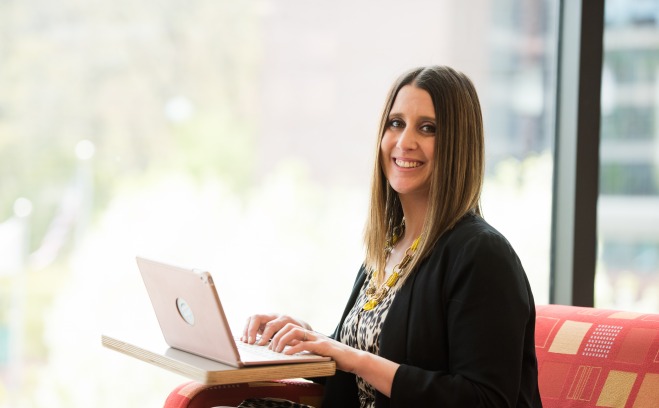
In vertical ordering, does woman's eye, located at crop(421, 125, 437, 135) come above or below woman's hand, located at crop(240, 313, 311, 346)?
above

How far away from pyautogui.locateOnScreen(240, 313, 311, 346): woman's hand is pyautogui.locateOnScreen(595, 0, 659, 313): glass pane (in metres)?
1.69

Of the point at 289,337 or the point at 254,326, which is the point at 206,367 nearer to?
the point at 289,337

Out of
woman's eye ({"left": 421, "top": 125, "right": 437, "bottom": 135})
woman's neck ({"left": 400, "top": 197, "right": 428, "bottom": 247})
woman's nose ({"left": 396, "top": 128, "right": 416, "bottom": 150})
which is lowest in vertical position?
woman's neck ({"left": 400, "top": 197, "right": 428, "bottom": 247})

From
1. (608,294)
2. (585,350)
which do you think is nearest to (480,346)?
(585,350)

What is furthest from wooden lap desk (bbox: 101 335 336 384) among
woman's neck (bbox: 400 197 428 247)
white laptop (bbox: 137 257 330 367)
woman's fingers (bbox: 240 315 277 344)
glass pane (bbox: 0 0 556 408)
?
glass pane (bbox: 0 0 556 408)

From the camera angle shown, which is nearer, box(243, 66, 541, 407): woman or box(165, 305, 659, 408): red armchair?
box(243, 66, 541, 407): woman

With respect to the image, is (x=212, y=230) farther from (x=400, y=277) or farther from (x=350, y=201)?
(x=400, y=277)

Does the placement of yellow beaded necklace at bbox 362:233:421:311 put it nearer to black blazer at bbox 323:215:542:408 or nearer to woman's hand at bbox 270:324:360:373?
black blazer at bbox 323:215:542:408

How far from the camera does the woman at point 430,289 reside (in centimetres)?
156

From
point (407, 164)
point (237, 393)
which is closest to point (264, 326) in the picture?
point (237, 393)

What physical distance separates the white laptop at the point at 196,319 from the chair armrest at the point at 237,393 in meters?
0.20

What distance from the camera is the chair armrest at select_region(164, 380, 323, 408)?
72.5 inches

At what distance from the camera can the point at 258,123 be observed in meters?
3.10

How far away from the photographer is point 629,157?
3268mm
